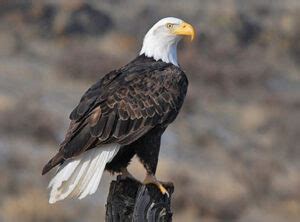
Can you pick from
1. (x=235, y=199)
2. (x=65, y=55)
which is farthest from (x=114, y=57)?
(x=235, y=199)

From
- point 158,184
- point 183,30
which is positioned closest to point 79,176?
point 158,184

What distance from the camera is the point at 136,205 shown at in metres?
5.72

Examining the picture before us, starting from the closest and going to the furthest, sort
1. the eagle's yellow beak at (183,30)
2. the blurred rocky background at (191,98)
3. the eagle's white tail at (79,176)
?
the eagle's white tail at (79,176) < the eagle's yellow beak at (183,30) < the blurred rocky background at (191,98)

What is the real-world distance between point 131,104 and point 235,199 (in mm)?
8868

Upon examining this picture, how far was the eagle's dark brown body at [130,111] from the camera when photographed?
257 inches

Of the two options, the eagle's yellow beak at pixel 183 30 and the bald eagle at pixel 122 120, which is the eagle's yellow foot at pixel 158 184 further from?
the eagle's yellow beak at pixel 183 30

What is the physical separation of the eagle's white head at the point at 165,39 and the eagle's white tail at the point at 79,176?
1324mm

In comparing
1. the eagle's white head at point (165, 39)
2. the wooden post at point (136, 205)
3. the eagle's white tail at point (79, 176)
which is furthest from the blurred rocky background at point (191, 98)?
the wooden post at point (136, 205)

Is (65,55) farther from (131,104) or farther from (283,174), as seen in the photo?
(131,104)

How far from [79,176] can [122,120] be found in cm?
66

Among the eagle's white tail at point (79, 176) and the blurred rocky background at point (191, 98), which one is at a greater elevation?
the blurred rocky background at point (191, 98)

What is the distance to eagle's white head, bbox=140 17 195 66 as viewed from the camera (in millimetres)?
7609

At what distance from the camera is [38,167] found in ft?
48.4

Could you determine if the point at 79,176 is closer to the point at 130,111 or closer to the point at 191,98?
the point at 130,111
